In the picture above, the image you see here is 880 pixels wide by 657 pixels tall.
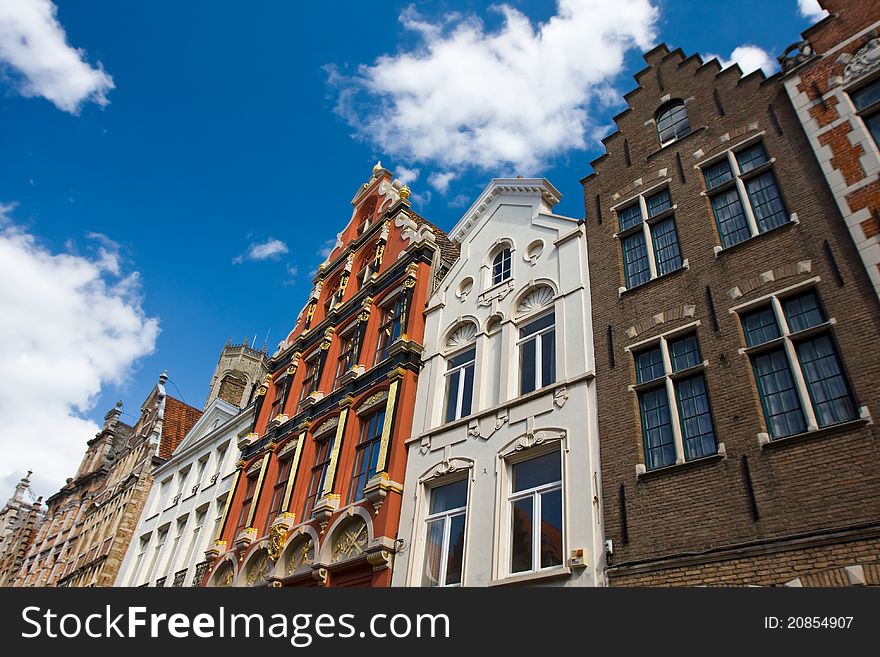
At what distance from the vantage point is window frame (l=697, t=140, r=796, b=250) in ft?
41.9

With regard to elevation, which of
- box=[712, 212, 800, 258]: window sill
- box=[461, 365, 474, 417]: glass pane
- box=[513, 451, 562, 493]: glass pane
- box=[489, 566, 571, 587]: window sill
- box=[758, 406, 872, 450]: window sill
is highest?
box=[712, 212, 800, 258]: window sill

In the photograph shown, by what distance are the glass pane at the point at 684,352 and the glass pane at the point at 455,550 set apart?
570 centimetres

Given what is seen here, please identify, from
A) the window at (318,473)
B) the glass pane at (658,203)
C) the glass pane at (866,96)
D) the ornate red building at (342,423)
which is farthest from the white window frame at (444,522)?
the glass pane at (866,96)

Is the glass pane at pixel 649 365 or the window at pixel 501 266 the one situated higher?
the window at pixel 501 266

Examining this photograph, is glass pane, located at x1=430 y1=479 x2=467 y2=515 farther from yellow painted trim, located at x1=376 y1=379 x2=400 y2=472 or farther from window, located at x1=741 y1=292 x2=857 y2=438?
A: window, located at x1=741 y1=292 x2=857 y2=438

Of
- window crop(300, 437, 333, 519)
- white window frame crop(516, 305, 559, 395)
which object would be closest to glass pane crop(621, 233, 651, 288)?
white window frame crop(516, 305, 559, 395)

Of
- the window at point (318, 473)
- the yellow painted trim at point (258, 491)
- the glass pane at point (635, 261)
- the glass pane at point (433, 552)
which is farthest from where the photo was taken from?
the yellow painted trim at point (258, 491)

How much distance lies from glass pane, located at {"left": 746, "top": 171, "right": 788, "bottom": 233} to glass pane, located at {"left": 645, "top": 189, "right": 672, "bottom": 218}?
1.88m

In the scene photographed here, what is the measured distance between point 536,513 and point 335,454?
7.90m

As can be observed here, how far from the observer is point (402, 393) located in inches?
725

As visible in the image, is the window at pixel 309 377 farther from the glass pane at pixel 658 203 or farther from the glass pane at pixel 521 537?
the glass pane at pixel 658 203

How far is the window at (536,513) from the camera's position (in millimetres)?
12461

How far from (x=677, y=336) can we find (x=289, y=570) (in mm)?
12205

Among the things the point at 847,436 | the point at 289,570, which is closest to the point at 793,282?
the point at 847,436
